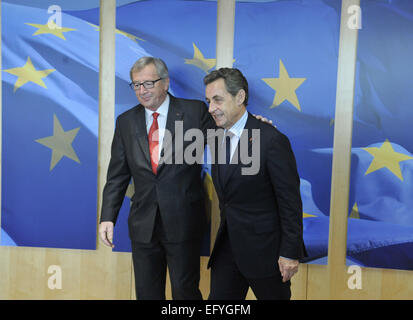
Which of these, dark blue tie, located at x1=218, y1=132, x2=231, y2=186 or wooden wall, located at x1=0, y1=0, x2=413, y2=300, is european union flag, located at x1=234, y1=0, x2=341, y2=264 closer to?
Result: wooden wall, located at x1=0, y1=0, x2=413, y2=300

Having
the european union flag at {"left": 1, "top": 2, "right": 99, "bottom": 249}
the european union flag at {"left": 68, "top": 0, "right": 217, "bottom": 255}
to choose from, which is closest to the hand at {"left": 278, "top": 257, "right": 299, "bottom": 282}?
the european union flag at {"left": 68, "top": 0, "right": 217, "bottom": 255}

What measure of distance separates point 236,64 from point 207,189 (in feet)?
2.81

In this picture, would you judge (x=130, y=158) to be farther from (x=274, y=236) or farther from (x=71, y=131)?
(x=274, y=236)

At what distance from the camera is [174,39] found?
8.77ft

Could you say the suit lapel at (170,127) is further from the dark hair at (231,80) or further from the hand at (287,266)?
the hand at (287,266)

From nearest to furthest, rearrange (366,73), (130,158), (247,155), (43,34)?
(247,155) < (130,158) < (366,73) < (43,34)

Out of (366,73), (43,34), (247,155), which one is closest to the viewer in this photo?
(247,155)

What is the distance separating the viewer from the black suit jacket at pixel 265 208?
5.89ft

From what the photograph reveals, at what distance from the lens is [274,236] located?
1.87 meters

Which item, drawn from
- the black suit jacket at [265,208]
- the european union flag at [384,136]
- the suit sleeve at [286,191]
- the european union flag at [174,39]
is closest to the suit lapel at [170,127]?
the european union flag at [174,39]

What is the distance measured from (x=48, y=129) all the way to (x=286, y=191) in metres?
1.82

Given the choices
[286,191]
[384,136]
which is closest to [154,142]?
[286,191]

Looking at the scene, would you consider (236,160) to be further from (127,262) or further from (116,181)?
(127,262)

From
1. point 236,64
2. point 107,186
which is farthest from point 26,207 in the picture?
point 236,64
